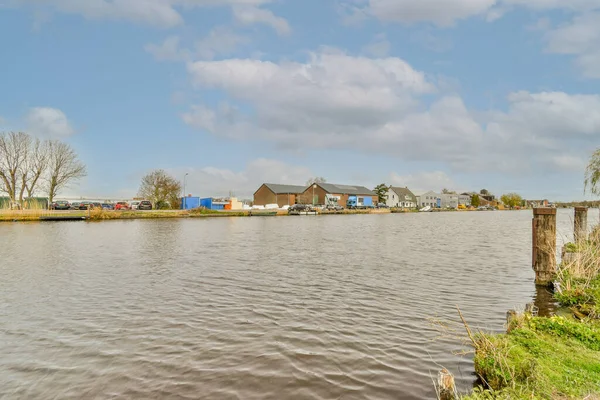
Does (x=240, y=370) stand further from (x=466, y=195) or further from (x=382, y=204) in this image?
(x=466, y=195)

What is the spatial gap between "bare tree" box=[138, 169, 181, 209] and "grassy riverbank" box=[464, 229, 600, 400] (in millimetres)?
74880

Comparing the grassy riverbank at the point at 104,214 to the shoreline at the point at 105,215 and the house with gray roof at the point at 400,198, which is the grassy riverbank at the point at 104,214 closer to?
the shoreline at the point at 105,215

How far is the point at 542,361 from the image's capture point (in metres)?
5.35

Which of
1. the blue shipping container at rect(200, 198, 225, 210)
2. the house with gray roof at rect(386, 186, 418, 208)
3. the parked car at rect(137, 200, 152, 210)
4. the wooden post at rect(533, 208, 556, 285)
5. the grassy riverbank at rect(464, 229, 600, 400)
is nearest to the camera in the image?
the grassy riverbank at rect(464, 229, 600, 400)

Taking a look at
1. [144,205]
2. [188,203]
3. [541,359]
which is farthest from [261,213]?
[541,359]

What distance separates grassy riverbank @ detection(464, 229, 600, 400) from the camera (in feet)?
15.1

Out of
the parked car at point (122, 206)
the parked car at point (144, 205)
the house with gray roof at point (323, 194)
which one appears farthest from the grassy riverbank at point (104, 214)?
the house with gray roof at point (323, 194)

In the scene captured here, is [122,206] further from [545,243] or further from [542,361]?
[542,361]

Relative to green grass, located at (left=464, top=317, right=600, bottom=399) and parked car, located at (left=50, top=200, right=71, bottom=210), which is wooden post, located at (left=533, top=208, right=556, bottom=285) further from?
parked car, located at (left=50, top=200, right=71, bottom=210)

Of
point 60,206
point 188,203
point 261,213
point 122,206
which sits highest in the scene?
point 188,203

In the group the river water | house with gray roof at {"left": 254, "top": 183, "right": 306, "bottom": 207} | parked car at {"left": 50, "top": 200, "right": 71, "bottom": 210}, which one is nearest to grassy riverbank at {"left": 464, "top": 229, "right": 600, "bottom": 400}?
the river water

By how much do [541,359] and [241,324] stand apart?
6270 mm

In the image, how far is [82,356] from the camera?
292 inches

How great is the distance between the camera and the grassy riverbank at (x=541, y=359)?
459cm
